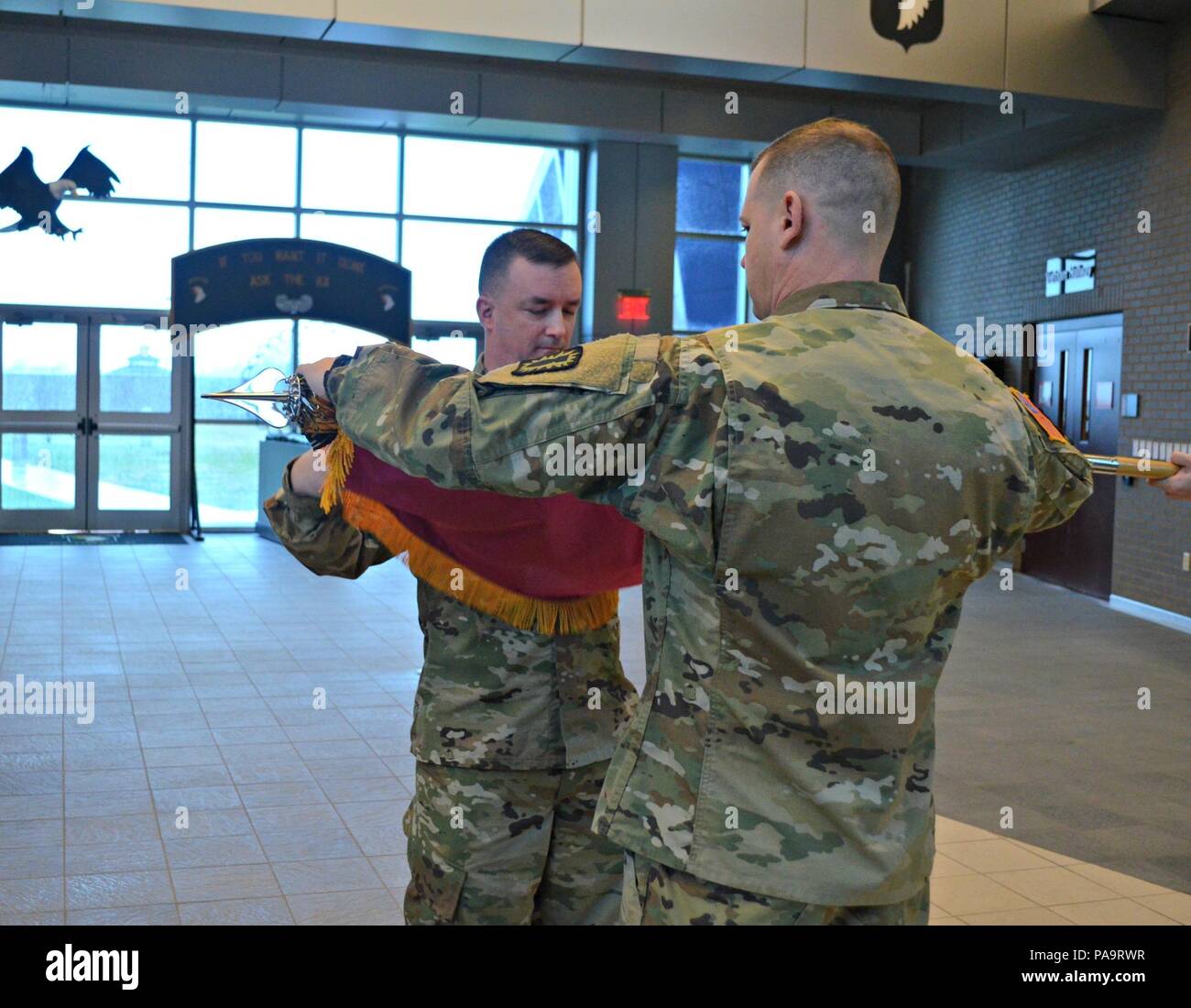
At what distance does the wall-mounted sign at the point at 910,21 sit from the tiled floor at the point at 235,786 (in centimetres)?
465

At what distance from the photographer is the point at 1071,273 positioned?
433 inches

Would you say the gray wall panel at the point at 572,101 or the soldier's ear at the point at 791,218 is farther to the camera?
the gray wall panel at the point at 572,101

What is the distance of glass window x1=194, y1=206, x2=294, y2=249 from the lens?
1295 cm

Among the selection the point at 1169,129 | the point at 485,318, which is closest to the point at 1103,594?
the point at 1169,129

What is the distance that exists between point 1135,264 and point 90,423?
33.8 ft

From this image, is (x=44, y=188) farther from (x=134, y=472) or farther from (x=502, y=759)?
(x=502, y=759)

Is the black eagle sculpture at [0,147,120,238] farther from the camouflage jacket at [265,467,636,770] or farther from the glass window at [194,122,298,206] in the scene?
the camouflage jacket at [265,467,636,770]

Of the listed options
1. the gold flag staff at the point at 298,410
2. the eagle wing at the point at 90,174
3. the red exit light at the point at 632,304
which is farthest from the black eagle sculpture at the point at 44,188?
the gold flag staff at the point at 298,410

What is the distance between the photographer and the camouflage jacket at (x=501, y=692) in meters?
2.09

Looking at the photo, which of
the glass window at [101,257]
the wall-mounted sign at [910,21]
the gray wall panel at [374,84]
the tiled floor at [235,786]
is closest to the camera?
the tiled floor at [235,786]

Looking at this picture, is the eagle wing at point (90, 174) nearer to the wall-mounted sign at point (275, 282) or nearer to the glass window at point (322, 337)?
the wall-mounted sign at point (275, 282)

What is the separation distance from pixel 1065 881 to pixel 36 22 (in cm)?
1095

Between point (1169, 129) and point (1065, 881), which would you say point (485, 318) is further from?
point (1169, 129)

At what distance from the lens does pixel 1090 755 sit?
553 centimetres
